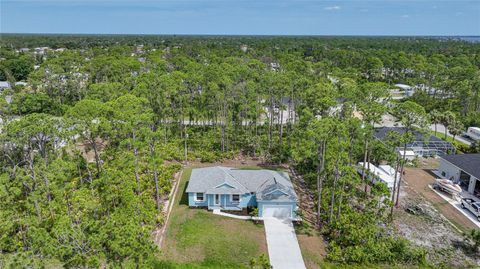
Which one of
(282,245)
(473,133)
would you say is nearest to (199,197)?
(282,245)

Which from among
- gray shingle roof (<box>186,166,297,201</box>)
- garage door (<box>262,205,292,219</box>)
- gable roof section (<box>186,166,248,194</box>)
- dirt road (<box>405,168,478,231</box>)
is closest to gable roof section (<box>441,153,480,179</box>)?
dirt road (<box>405,168,478,231</box>)

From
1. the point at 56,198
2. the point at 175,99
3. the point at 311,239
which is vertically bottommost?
the point at 311,239

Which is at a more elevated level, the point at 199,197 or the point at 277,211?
the point at 199,197

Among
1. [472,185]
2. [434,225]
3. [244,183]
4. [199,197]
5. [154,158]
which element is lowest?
[434,225]

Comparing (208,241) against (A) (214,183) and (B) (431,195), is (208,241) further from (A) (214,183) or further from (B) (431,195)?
(B) (431,195)

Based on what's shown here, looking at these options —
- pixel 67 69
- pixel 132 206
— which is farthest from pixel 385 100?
pixel 67 69

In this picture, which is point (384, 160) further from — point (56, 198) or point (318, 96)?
point (56, 198)

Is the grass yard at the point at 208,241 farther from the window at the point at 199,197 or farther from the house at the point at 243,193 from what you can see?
the house at the point at 243,193
